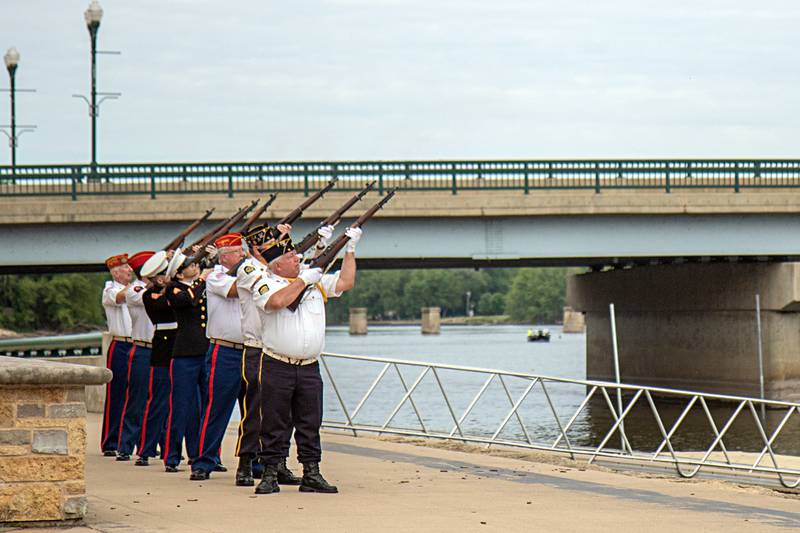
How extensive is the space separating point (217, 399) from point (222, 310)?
0.77m

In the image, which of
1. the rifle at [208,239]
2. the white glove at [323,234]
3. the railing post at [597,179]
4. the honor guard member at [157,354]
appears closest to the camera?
the white glove at [323,234]

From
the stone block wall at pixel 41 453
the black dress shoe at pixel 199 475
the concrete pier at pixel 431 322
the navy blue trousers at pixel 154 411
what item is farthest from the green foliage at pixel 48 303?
the concrete pier at pixel 431 322

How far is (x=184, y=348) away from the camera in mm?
12984

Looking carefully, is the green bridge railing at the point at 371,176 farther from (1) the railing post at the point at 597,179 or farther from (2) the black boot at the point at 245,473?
(2) the black boot at the point at 245,473

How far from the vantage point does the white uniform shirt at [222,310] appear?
40.7 feet

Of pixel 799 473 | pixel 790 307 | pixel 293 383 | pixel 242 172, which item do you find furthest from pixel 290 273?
pixel 790 307

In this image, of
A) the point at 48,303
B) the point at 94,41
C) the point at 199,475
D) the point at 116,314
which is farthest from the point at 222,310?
the point at 48,303

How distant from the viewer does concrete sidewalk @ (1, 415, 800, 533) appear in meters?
9.41

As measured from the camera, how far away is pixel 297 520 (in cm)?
952

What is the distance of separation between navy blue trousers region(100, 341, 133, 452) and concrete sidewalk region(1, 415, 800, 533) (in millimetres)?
797

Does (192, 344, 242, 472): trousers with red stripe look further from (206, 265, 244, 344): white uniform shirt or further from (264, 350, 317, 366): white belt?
(264, 350, 317, 366): white belt

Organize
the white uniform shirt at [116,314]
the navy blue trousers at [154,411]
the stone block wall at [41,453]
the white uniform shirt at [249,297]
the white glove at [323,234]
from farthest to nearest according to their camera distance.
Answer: the white uniform shirt at [116,314], the navy blue trousers at [154,411], the white glove at [323,234], the white uniform shirt at [249,297], the stone block wall at [41,453]


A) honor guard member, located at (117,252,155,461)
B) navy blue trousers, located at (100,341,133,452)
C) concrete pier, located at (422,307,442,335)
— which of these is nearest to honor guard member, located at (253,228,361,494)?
honor guard member, located at (117,252,155,461)

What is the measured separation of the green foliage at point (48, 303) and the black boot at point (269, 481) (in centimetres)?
5838
